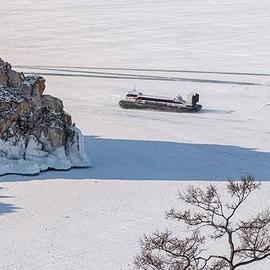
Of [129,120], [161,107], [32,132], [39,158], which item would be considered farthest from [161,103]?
[39,158]

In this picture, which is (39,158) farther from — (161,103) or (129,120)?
(161,103)

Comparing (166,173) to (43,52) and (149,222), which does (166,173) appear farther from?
(43,52)

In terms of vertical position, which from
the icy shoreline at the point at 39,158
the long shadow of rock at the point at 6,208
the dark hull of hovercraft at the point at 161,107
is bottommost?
the long shadow of rock at the point at 6,208

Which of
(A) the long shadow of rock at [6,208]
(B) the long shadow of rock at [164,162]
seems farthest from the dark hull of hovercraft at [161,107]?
(A) the long shadow of rock at [6,208]

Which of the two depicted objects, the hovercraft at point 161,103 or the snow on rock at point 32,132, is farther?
the hovercraft at point 161,103

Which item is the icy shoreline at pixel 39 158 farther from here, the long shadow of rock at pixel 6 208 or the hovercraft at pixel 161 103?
the hovercraft at pixel 161 103
